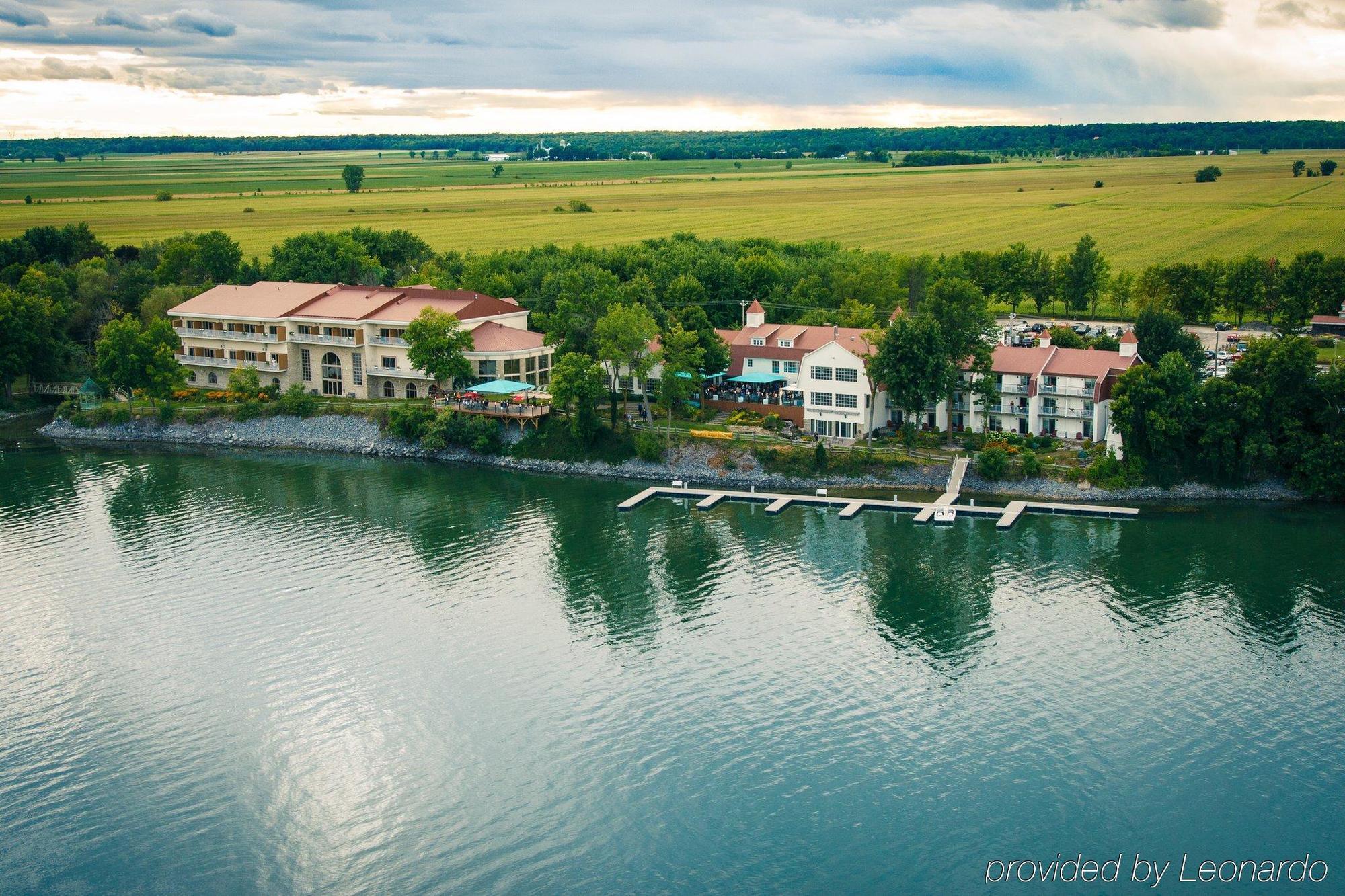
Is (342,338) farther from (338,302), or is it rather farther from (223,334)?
(223,334)

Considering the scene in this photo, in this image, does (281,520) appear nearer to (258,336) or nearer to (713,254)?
(258,336)

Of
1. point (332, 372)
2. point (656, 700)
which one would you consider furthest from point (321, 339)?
point (656, 700)

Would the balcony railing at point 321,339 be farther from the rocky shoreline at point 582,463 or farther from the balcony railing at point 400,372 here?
the rocky shoreline at point 582,463

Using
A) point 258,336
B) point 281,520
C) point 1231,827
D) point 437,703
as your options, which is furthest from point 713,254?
point 1231,827

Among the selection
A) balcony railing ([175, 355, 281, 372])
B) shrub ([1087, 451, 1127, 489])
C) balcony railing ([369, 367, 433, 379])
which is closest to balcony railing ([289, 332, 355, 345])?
balcony railing ([175, 355, 281, 372])

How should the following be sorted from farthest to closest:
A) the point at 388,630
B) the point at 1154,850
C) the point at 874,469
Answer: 1. the point at 874,469
2. the point at 388,630
3. the point at 1154,850

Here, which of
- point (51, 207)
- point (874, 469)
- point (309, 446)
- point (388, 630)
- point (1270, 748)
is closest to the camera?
point (1270, 748)

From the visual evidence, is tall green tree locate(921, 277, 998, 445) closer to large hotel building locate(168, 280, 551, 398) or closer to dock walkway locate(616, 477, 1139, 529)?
dock walkway locate(616, 477, 1139, 529)
